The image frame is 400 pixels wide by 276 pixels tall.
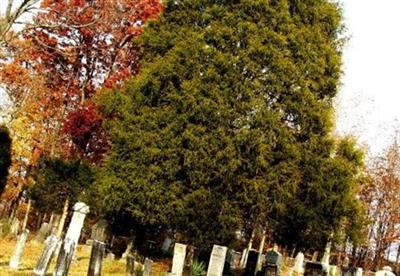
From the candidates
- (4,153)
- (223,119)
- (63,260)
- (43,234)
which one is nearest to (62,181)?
(43,234)

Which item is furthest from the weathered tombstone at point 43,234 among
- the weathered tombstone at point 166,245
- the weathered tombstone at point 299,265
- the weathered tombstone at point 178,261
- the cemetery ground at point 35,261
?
the weathered tombstone at point 299,265

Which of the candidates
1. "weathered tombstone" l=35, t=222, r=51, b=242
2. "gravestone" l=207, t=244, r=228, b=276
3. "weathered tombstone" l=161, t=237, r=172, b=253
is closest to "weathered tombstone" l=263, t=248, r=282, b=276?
"gravestone" l=207, t=244, r=228, b=276

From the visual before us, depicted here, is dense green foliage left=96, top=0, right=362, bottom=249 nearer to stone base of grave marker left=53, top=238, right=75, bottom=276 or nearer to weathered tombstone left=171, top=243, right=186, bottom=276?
weathered tombstone left=171, top=243, right=186, bottom=276

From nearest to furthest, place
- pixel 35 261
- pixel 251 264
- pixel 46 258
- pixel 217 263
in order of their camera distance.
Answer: pixel 46 258, pixel 217 263, pixel 35 261, pixel 251 264

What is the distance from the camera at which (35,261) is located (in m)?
15.3

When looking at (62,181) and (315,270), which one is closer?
(315,270)

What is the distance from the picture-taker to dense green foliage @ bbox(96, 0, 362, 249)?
15992mm

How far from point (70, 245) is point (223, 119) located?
7454mm

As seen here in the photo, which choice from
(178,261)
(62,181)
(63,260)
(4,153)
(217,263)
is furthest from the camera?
(62,181)

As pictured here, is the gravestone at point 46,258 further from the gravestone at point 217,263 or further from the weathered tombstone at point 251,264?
the weathered tombstone at point 251,264

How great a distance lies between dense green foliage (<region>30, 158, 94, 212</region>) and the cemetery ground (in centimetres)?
208

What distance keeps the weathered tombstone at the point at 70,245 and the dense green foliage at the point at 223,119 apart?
18.9 ft

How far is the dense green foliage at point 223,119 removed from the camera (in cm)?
1599

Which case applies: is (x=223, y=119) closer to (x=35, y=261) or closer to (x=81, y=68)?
(x=35, y=261)
